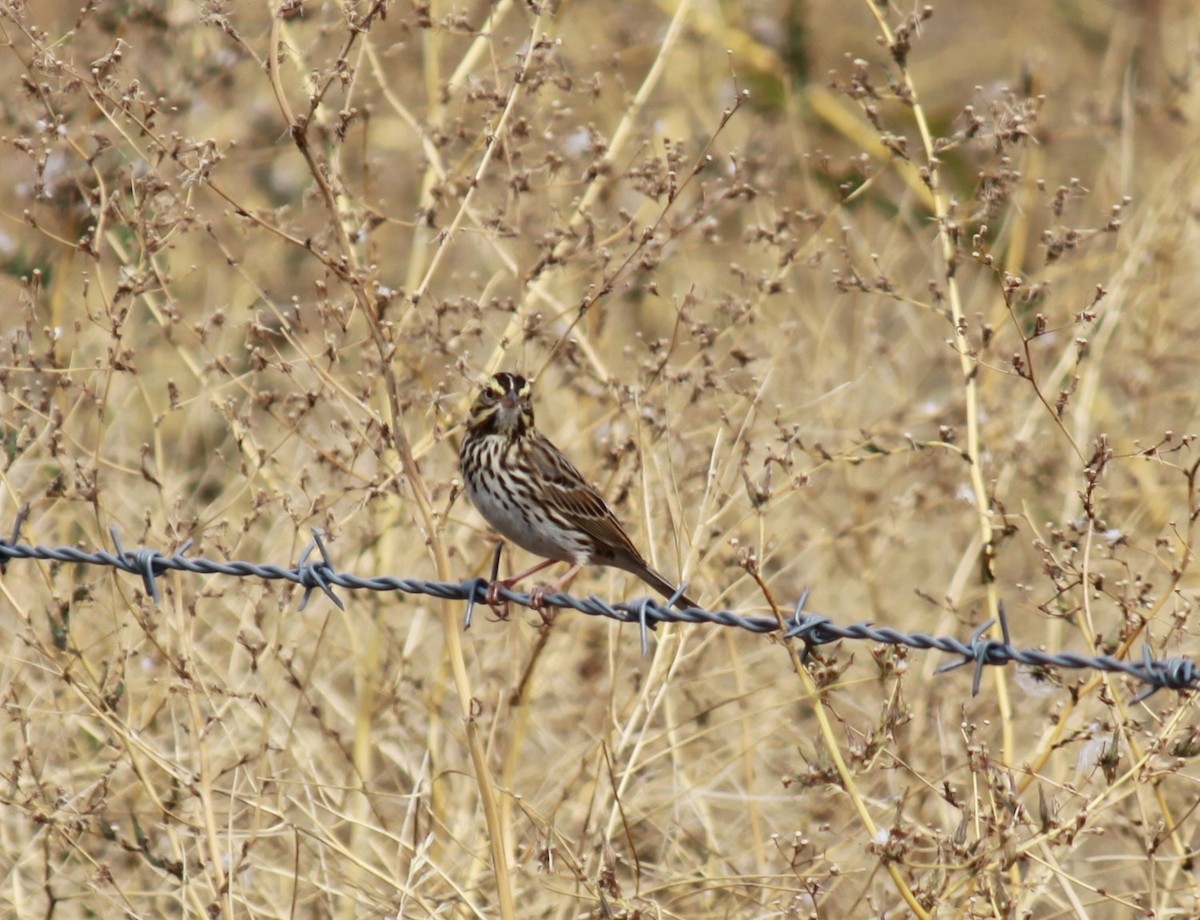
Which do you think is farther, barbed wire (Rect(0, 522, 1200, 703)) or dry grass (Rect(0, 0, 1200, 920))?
dry grass (Rect(0, 0, 1200, 920))

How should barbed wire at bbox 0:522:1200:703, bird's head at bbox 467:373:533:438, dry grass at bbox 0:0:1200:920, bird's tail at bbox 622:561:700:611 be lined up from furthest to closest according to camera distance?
bird's tail at bbox 622:561:700:611, bird's head at bbox 467:373:533:438, dry grass at bbox 0:0:1200:920, barbed wire at bbox 0:522:1200:703

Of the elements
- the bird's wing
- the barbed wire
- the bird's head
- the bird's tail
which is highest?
the bird's head

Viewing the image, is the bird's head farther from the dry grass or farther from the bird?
the dry grass

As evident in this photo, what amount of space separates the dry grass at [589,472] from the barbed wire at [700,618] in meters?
0.19

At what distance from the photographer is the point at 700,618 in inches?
152

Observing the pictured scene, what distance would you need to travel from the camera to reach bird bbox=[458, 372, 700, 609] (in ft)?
17.9

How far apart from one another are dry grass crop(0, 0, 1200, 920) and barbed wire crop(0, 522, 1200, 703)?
0.63 ft

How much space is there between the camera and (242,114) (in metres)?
9.41

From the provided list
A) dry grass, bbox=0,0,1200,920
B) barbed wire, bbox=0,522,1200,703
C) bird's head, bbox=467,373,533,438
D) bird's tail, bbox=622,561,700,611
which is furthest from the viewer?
bird's tail, bbox=622,561,700,611

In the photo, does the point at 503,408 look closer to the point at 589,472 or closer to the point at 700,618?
the point at 589,472

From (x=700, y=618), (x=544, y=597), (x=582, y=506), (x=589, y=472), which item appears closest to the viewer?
(x=700, y=618)

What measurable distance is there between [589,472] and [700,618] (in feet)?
7.47

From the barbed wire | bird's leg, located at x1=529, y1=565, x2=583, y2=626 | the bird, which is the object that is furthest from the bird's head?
the barbed wire

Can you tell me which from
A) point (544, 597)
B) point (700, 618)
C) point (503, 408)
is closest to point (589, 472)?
point (503, 408)
